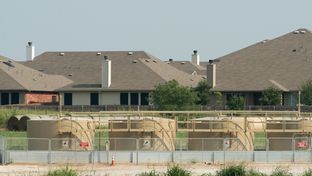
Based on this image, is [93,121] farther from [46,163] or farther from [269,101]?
[269,101]

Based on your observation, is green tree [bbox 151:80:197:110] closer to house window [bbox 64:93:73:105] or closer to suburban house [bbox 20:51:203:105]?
suburban house [bbox 20:51:203:105]

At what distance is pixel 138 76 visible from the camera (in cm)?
10656

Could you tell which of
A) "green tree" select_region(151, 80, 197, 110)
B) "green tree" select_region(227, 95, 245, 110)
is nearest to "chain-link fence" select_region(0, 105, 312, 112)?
"green tree" select_region(227, 95, 245, 110)

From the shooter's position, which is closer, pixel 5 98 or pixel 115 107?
pixel 115 107

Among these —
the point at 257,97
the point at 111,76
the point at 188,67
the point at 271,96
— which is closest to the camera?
the point at 271,96

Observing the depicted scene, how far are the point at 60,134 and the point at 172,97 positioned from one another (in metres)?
43.0

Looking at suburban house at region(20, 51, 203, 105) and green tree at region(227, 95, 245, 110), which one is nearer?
green tree at region(227, 95, 245, 110)

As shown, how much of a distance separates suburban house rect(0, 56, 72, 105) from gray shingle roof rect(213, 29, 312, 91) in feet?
56.5

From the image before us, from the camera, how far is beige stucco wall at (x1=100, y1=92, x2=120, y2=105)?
10412 cm

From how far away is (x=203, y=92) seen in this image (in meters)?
103

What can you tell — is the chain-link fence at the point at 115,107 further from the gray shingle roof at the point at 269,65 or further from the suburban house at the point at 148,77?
the gray shingle roof at the point at 269,65

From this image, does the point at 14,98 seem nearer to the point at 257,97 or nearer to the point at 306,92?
the point at 257,97

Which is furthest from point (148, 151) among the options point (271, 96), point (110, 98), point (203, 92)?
point (110, 98)

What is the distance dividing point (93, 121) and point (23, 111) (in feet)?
116
